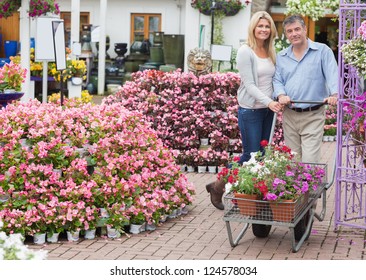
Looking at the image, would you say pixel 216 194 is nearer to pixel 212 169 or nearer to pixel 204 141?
pixel 212 169

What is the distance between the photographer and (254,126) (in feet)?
25.6

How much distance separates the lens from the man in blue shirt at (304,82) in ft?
23.5

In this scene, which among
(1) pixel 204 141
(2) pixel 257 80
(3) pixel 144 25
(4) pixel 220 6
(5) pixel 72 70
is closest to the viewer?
(2) pixel 257 80

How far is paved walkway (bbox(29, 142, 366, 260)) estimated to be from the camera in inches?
258

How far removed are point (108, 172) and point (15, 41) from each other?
1909cm

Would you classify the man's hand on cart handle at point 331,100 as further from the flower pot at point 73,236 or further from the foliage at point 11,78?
the foliage at point 11,78

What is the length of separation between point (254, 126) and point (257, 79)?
0.44 m

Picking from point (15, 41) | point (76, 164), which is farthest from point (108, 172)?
point (15, 41)

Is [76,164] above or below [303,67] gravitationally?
below

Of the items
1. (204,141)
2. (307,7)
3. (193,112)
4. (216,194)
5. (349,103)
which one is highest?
(307,7)

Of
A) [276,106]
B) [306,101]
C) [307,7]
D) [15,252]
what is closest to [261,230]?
[276,106]

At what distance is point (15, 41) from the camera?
25.6 m

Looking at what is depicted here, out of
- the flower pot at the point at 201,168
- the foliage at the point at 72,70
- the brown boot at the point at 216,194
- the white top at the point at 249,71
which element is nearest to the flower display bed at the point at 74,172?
the brown boot at the point at 216,194

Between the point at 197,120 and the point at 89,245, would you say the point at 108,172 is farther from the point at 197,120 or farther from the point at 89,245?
the point at 197,120
